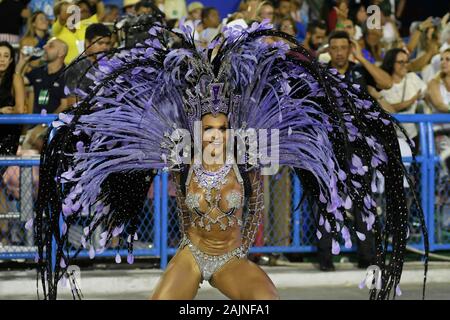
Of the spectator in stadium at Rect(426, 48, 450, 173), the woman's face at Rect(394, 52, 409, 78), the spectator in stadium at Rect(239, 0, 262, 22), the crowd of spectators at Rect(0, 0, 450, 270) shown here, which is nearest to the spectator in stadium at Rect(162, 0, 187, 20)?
the crowd of spectators at Rect(0, 0, 450, 270)

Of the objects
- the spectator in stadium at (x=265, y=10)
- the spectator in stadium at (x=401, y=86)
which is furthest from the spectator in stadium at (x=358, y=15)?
the spectator in stadium at (x=401, y=86)

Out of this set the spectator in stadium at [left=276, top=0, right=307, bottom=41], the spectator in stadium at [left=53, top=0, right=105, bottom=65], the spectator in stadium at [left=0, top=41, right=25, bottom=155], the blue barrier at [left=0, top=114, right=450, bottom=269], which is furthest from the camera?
the spectator in stadium at [left=276, top=0, right=307, bottom=41]

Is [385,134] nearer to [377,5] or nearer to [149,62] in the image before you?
[149,62]

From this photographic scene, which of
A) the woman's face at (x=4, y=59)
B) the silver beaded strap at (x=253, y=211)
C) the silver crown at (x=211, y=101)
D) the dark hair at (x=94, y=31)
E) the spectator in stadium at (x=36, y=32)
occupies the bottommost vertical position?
the silver beaded strap at (x=253, y=211)

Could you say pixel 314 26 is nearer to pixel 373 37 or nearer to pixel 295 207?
pixel 373 37

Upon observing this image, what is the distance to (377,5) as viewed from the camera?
11.2 metres

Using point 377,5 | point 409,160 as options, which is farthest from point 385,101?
point 377,5

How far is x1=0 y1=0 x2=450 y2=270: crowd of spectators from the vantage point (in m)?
8.63

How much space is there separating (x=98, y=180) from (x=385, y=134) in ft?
5.52

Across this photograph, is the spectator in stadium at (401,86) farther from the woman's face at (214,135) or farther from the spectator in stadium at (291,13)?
the woman's face at (214,135)

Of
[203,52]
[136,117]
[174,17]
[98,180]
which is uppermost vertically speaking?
[174,17]

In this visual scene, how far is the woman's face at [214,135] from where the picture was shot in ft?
17.6

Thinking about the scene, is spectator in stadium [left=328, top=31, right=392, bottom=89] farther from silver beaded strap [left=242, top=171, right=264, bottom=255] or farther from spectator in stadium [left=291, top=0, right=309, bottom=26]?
silver beaded strap [left=242, top=171, right=264, bottom=255]

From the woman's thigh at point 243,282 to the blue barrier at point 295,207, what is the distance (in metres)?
3.00
